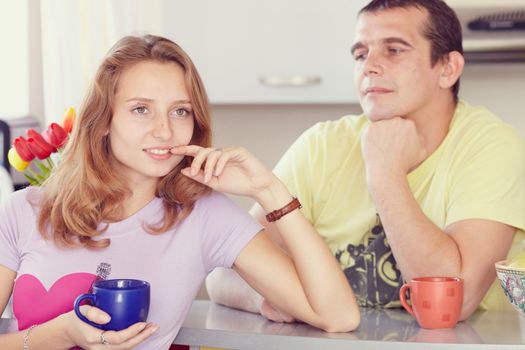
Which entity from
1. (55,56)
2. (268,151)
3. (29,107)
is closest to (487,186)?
(55,56)

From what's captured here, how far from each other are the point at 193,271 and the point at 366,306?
1.33 ft

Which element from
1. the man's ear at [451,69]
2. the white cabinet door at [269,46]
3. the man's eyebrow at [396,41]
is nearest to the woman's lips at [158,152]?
the man's eyebrow at [396,41]

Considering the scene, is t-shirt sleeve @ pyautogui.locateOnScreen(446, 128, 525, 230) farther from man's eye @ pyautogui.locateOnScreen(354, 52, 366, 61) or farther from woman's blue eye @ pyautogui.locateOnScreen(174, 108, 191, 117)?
woman's blue eye @ pyautogui.locateOnScreen(174, 108, 191, 117)

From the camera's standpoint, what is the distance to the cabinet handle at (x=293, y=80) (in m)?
3.37

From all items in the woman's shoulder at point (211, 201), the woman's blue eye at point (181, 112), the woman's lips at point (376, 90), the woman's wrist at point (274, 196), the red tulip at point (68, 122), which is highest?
the woman's blue eye at point (181, 112)

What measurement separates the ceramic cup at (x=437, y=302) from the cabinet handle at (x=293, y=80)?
177 centimetres

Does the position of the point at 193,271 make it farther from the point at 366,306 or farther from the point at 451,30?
the point at 451,30

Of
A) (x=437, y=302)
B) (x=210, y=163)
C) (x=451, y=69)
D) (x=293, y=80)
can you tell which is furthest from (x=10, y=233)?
(x=293, y=80)

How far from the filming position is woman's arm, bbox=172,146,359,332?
168cm

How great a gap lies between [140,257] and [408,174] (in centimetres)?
68

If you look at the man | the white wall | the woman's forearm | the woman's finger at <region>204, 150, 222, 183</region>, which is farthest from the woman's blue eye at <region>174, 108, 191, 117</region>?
the white wall

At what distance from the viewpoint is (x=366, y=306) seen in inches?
76.6

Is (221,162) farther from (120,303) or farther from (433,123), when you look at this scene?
(433,123)

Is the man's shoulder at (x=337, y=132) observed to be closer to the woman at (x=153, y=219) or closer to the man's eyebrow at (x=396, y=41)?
the man's eyebrow at (x=396, y=41)
